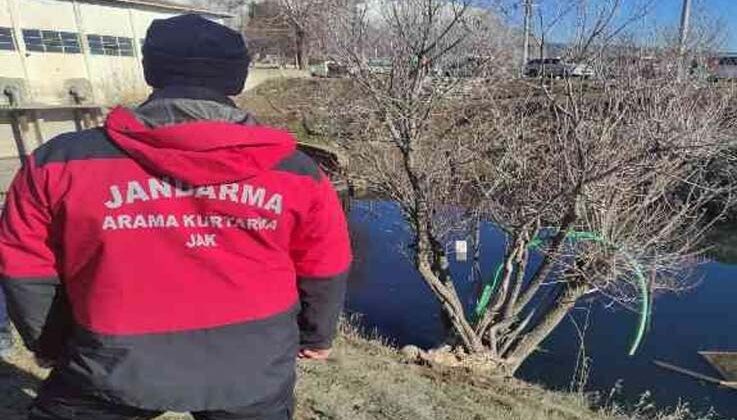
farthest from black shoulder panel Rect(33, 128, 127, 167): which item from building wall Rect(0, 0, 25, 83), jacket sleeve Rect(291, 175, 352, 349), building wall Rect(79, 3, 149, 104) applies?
building wall Rect(79, 3, 149, 104)

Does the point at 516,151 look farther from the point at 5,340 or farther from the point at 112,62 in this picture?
the point at 112,62

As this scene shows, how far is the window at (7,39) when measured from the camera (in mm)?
32688

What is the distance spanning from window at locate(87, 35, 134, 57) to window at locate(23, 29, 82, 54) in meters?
0.99

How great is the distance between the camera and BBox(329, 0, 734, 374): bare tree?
6461mm

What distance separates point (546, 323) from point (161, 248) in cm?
752

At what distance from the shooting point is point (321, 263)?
195 centimetres

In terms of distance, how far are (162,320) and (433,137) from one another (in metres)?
6.45

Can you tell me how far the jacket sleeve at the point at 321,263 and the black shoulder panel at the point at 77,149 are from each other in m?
0.53

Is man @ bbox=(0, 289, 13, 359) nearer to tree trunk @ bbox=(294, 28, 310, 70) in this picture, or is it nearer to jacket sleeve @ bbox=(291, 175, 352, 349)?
jacket sleeve @ bbox=(291, 175, 352, 349)

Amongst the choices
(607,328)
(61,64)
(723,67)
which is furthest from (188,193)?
(61,64)

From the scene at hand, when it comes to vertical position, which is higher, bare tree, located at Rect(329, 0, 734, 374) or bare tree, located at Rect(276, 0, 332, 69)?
bare tree, located at Rect(276, 0, 332, 69)

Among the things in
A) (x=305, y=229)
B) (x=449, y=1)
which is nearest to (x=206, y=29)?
(x=305, y=229)

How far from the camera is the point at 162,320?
5.63 feet

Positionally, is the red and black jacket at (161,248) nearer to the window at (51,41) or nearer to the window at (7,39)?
the window at (7,39)
